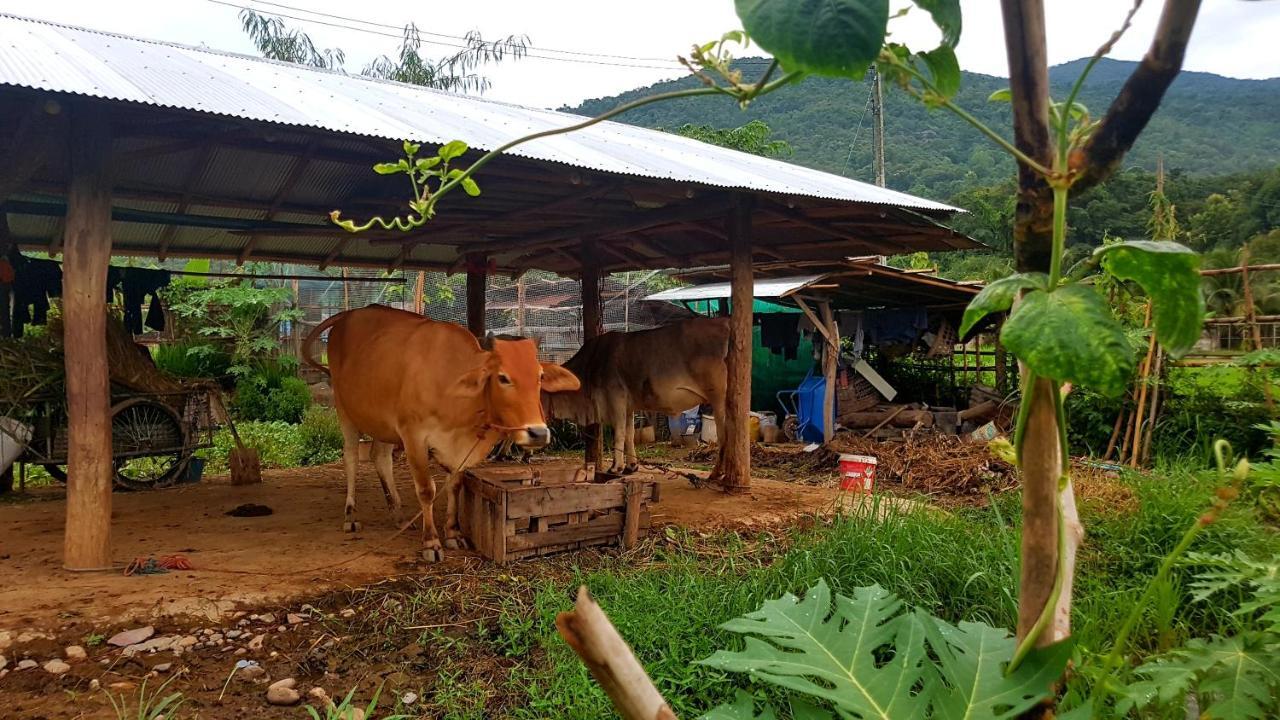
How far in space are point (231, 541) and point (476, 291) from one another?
5.06 m

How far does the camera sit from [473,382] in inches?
212

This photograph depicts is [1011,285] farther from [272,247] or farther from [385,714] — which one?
[272,247]

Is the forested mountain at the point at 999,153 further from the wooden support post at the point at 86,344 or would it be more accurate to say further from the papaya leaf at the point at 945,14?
the papaya leaf at the point at 945,14

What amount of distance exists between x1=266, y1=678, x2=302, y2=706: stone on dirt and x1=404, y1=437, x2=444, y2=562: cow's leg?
171cm

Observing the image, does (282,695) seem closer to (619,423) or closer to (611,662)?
(611,662)

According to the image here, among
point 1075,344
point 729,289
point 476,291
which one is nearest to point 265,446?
point 476,291

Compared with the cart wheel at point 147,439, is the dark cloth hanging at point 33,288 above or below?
above

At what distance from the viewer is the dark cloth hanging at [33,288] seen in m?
7.64

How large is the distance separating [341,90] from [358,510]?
3.64 meters

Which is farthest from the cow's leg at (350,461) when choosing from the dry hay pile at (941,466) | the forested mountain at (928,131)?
the forested mountain at (928,131)

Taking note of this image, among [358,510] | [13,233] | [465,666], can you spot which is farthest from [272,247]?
[465,666]

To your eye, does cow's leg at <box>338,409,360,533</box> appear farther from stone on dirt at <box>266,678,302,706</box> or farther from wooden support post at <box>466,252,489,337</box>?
wooden support post at <box>466,252,489,337</box>

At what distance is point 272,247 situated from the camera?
9.56m

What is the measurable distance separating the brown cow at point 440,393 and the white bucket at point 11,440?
120 inches
